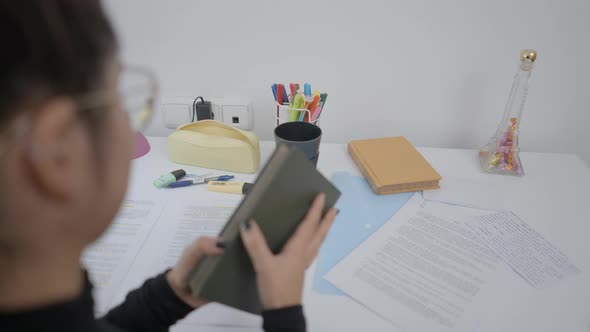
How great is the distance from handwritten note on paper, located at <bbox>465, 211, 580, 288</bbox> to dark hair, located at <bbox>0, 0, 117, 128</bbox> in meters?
0.66

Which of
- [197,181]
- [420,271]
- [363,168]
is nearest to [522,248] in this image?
[420,271]

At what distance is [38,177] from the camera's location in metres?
0.27

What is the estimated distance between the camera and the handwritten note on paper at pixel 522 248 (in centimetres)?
60

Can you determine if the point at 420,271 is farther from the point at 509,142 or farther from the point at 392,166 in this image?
the point at 509,142

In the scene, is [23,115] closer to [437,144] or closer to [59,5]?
[59,5]

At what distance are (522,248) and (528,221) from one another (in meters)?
0.09

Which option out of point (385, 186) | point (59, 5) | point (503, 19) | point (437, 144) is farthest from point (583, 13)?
point (59, 5)

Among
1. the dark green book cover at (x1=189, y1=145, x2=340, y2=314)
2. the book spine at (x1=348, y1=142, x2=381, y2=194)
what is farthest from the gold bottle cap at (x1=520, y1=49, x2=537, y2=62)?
the dark green book cover at (x1=189, y1=145, x2=340, y2=314)

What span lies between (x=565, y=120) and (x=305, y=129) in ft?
2.29

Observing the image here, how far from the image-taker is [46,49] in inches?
9.6

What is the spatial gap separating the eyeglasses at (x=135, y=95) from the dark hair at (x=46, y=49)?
0.08ft

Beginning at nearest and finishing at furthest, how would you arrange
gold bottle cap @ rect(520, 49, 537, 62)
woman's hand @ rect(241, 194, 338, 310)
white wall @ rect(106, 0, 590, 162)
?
woman's hand @ rect(241, 194, 338, 310), gold bottle cap @ rect(520, 49, 537, 62), white wall @ rect(106, 0, 590, 162)

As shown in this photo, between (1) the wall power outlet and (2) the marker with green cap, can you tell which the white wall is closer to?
(1) the wall power outlet

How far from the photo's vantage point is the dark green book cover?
1.46 ft
